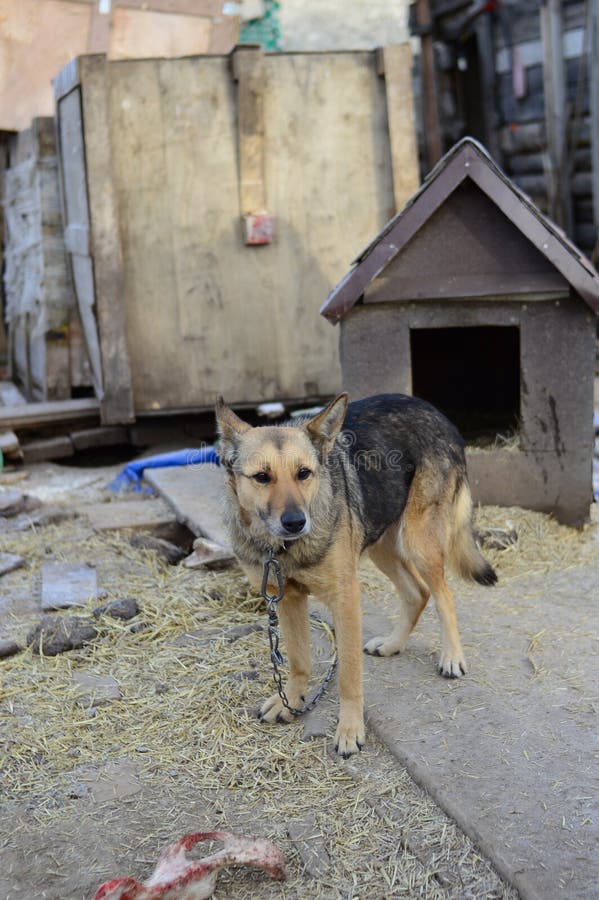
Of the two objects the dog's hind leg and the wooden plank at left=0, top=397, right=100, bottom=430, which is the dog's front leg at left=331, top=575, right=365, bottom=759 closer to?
the dog's hind leg

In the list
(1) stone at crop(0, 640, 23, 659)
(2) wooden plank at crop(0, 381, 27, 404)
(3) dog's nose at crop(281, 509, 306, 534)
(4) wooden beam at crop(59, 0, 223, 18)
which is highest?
(4) wooden beam at crop(59, 0, 223, 18)

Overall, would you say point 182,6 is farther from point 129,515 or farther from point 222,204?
point 129,515

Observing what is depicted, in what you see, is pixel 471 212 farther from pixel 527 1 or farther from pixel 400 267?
pixel 527 1

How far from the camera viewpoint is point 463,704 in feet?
13.3

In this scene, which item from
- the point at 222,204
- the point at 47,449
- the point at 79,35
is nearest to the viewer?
the point at 222,204

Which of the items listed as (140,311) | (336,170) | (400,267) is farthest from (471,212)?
(140,311)

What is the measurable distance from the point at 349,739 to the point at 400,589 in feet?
3.22

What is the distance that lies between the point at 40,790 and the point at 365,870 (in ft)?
4.35

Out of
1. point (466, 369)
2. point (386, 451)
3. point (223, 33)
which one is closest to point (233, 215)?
point (466, 369)

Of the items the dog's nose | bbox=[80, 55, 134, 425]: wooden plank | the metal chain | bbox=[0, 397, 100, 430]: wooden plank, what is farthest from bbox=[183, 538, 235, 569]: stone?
bbox=[0, 397, 100, 430]: wooden plank

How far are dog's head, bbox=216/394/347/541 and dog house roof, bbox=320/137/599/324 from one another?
254 cm

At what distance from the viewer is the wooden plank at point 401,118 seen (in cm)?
→ 846

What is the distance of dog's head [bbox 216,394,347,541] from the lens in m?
3.57

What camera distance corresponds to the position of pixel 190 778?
369 cm
